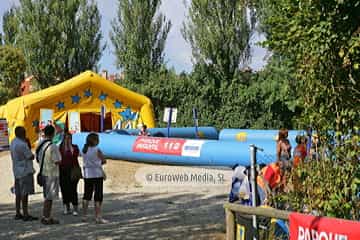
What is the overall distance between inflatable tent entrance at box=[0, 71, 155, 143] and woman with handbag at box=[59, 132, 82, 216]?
1410cm

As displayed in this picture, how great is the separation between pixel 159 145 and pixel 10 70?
25063 millimetres

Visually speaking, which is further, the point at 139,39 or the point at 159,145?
the point at 139,39

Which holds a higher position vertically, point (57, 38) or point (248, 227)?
point (57, 38)

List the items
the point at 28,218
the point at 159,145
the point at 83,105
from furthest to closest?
1. the point at 83,105
2. the point at 159,145
3. the point at 28,218

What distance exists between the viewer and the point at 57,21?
41.8 metres

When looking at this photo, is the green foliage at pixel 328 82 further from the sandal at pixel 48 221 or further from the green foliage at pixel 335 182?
the sandal at pixel 48 221

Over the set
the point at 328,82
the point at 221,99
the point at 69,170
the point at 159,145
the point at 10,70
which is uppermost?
the point at 10,70

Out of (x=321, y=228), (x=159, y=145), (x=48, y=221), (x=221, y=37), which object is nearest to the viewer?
(x=321, y=228)

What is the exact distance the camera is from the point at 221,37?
36406 mm

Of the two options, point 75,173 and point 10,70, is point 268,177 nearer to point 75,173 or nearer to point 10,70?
point 75,173

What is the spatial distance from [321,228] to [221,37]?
32.7 metres

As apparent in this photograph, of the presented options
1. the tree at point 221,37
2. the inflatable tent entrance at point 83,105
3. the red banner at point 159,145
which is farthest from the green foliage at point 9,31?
the red banner at point 159,145

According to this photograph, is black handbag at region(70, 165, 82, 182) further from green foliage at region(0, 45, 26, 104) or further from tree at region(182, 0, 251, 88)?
green foliage at region(0, 45, 26, 104)

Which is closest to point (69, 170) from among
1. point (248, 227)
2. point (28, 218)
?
point (28, 218)
